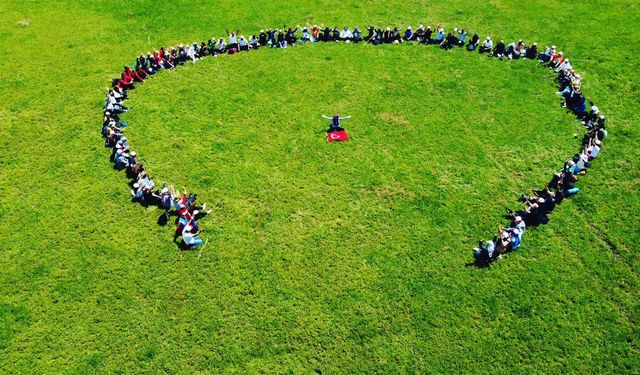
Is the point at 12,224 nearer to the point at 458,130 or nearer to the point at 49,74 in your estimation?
the point at 49,74

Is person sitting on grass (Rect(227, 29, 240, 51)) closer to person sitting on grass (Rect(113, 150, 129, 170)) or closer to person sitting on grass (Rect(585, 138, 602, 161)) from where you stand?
person sitting on grass (Rect(113, 150, 129, 170))

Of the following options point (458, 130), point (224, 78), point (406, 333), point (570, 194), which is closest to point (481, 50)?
point (458, 130)

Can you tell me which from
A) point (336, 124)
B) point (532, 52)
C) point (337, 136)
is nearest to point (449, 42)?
point (532, 52)

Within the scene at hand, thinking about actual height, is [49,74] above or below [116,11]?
below

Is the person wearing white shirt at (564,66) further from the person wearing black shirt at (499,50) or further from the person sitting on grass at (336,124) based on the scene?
the person sitting on grass at (336,124)

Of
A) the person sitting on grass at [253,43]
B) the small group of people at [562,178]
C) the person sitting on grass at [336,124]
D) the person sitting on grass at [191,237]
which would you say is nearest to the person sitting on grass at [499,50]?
the small group of people at [562,178]

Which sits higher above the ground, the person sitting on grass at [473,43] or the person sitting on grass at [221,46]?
the person sitting on grass at [473,43]

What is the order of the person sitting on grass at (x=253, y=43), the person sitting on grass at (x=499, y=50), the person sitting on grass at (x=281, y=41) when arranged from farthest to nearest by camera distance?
the person sitting on grass at (x=281, y=41) < the person sitting on grass at (x=253, y=43) < the person sitting on grass at (x=499, y=50)
